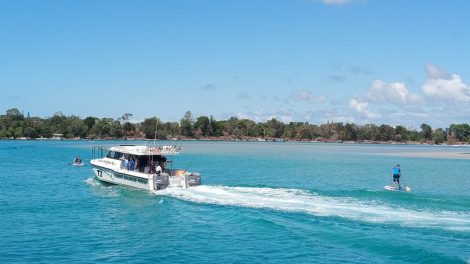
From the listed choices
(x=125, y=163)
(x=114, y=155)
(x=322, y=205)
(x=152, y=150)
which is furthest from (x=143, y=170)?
(x=322, y=205)

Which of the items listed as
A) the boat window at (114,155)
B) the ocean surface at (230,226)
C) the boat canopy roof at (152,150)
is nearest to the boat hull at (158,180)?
the ocean surface at (230,226)

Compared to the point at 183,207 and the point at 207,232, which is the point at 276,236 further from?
the point at 183,207

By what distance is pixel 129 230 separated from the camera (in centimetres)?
2878

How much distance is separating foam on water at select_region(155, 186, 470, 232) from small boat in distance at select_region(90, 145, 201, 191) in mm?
973

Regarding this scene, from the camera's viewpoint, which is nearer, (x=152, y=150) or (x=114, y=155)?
(x=152, y=150)

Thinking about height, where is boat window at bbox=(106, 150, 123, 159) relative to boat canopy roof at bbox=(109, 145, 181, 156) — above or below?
below

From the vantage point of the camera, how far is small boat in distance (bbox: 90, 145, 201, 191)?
4191cm

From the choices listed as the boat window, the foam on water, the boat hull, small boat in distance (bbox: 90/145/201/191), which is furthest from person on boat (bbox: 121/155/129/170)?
the foam on water

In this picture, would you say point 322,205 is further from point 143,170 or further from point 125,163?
point 125,163

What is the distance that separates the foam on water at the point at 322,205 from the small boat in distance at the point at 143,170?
97cm

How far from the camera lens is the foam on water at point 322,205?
29.5 m

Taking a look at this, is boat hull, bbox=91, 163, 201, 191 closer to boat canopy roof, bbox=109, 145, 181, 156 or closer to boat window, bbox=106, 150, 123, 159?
boat canopy roof, bbox=109, 145, 181, 156

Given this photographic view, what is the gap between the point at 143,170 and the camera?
4550 centimetres

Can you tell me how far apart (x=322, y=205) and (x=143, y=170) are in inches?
691
